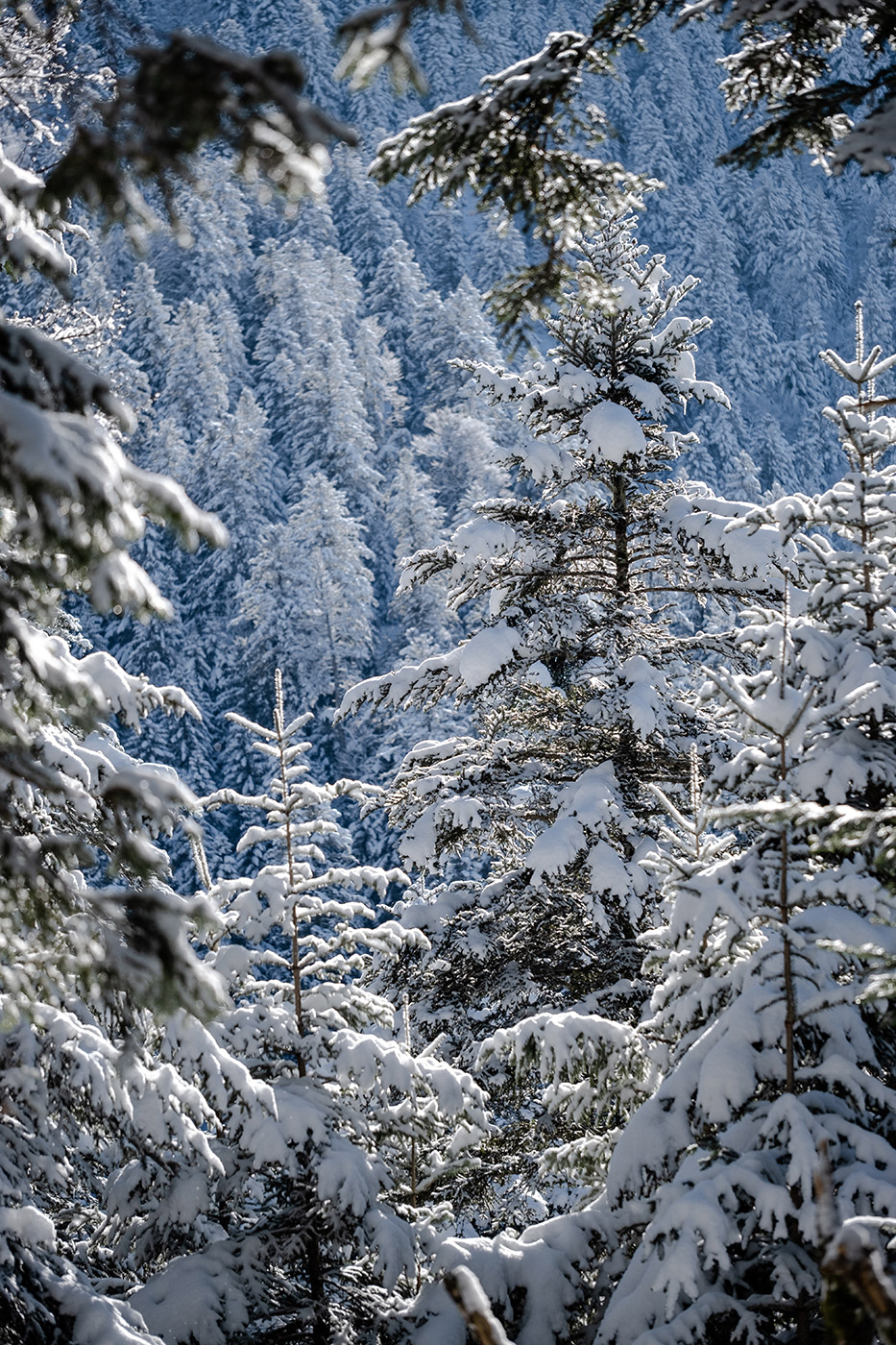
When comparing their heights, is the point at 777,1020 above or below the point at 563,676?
above

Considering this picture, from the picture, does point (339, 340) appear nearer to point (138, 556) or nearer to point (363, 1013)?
point (138, 556)

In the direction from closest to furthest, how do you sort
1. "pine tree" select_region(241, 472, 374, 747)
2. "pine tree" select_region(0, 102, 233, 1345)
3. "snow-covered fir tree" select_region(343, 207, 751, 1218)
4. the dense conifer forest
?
"pine tree" select_region(0, 102, 233, 1345)
the dense conifer forest
"snow-covered fir tree" select_region(343, 207, 751, 1218)
"pine tree" select_region(241, 472, 374, 747)

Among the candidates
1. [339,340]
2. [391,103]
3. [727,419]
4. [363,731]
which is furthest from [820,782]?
[391,103]

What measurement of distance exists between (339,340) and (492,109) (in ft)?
171

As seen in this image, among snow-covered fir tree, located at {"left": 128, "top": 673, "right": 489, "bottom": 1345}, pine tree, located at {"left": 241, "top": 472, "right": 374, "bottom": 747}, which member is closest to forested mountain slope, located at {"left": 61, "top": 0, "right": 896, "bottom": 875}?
pine tree, located at {"left": 241, "top": 472, "right": 374, "bottom": 747}

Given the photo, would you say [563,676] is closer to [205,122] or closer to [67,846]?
[67,846]

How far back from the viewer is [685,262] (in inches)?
3191

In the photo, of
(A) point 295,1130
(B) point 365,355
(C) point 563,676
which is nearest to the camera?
(A) point 295,1130

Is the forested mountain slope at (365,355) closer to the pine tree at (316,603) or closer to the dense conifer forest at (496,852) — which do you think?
the pine tree at (316,603)

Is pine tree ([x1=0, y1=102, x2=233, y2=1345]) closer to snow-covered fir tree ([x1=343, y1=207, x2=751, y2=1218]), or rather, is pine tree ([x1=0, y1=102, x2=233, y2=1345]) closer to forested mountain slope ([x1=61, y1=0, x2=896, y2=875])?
snow-covered fir tree ([x1=343, y1=207, x2=751, y2=1218])

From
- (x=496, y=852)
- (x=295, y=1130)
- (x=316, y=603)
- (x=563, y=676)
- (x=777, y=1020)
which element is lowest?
(x=316, y=603)

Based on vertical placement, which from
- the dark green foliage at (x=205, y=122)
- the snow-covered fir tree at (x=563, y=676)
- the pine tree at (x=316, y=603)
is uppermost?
the dark green foliage at (x=205, y=122)

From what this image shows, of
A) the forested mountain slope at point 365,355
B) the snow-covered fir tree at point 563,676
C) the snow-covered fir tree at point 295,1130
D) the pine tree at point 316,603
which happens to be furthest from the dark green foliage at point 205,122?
the pine tree at point 316,603

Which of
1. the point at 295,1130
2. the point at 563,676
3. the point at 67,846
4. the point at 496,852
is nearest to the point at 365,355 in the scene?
the point at 496,852
